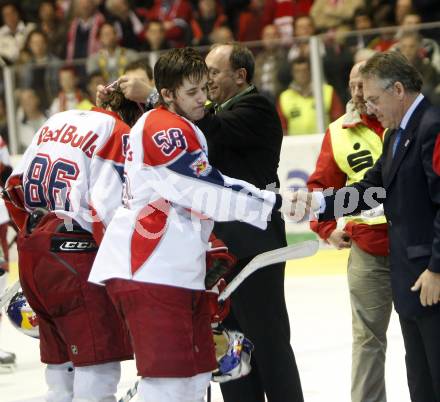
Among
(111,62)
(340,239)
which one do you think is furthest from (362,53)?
(340,239)

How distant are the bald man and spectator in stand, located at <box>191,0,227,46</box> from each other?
7.23 metres

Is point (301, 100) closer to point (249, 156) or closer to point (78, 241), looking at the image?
point (249, 156)

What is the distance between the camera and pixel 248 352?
13.6 ft

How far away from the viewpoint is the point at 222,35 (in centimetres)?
1140

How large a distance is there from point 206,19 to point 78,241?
826 centimetres

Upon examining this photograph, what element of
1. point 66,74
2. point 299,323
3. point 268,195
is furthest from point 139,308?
point 66,74

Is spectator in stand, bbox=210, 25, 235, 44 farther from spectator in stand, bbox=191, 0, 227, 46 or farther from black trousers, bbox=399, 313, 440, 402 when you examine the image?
black trousers, bbox=399, 313, 440, 402

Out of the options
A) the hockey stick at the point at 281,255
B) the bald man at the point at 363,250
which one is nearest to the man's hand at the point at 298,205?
the hockey stick at the point at 281,255

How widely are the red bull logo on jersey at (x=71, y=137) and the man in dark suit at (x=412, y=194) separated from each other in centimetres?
105

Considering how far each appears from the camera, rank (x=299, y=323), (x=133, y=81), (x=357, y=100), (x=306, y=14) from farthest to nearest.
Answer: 1. (x=306, y=14)
2. (x=299, y=323)
3. (x=357, y=100)
4. (x=133, y=81)

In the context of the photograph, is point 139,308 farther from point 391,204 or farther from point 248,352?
point 391,204

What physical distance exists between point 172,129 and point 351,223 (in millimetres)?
1305

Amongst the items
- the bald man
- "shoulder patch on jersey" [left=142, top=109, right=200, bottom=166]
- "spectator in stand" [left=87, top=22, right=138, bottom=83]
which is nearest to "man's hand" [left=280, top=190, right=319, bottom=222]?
the bald man

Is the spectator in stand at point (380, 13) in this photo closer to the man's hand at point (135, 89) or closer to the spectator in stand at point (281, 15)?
the spectator in stand at point (281, 15)
